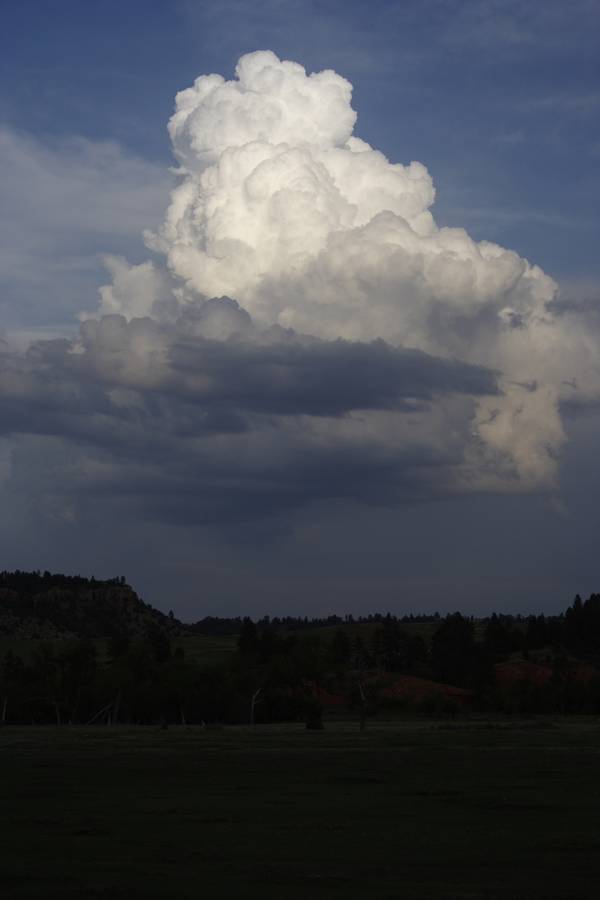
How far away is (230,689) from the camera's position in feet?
419

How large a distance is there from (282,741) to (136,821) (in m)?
47.4

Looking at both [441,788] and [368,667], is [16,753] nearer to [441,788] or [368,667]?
[441,788]

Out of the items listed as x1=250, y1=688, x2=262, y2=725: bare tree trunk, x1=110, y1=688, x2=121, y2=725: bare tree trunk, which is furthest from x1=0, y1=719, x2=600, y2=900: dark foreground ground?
x1=110, y1=688, x2=121, y2=725: bare tree trunk

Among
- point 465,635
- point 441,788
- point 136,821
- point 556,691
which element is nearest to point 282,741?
point 441,788

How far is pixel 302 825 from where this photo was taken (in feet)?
103

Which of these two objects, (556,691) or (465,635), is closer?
(556,691)

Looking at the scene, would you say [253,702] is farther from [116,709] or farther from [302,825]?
[302,825]

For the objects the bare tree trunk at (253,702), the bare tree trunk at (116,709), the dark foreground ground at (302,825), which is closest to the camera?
the dark foreground ground at (302,825)

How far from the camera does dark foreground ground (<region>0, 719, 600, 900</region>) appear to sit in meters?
21.9

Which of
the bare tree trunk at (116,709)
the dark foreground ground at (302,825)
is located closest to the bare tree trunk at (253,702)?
the bare tree trunk at (116,709)

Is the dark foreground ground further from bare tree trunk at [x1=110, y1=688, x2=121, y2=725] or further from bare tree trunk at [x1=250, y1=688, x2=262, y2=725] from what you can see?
bare tree trunk at [x1=110, y1=688, x2=121, y2=725]

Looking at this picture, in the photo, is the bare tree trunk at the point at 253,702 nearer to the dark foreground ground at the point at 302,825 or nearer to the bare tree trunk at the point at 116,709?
the bare tree trunk at the point at 116,709

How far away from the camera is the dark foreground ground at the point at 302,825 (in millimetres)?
21922

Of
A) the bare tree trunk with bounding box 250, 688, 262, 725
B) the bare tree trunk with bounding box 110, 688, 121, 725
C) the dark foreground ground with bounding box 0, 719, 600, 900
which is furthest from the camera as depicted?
the bare tree trunk with bounding box 110, 688, 121, 725
